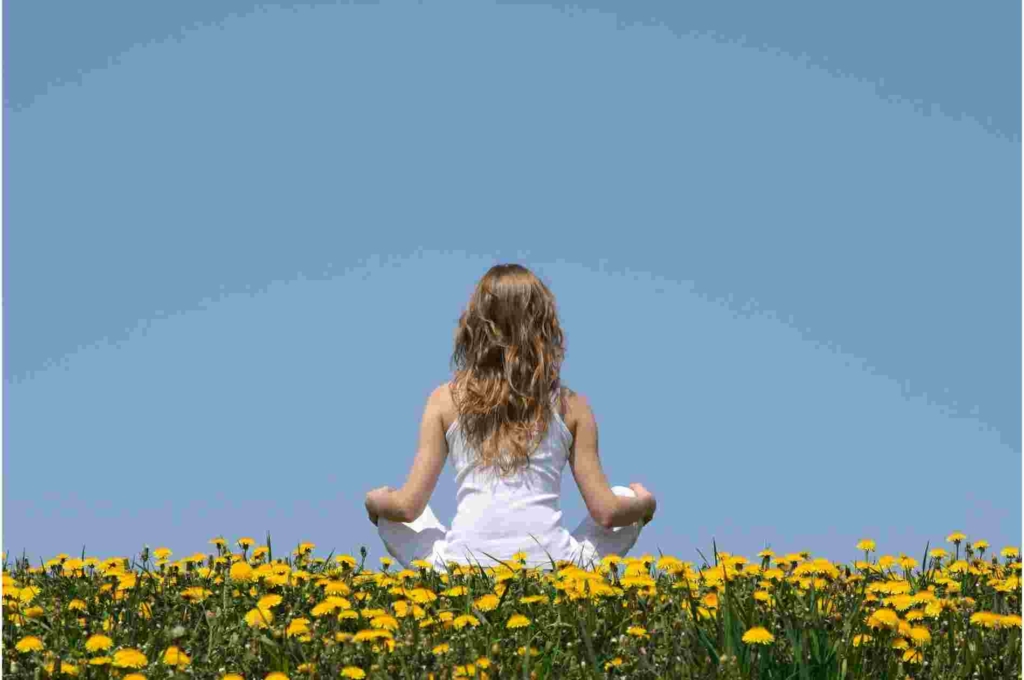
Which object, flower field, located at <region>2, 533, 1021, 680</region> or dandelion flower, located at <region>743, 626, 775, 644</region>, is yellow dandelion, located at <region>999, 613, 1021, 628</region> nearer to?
flower field, located at <region>2, 533, 1021, 680</region>

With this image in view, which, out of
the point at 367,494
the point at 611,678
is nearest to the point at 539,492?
the point at 367,494

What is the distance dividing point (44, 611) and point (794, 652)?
3.04 metres

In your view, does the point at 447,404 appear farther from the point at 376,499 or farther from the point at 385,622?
the point at 385,622

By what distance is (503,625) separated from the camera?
5.10m

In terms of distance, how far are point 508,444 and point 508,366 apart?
1.49 feet

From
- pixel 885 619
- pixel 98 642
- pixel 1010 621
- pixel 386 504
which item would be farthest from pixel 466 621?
pixel 386 504

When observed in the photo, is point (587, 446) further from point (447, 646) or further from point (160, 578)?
point (447, 646)

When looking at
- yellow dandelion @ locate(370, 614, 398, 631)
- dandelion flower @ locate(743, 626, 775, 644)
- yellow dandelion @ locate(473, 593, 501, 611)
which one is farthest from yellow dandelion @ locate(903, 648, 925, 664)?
yellow dandelion @ locate(370, 614, 398, 631)

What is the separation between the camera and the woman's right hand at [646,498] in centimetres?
720

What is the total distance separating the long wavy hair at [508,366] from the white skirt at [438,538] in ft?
1.76

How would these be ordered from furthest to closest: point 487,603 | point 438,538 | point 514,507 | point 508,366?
point 438,538 → point 514,507 → point 508,366 → point 487,603

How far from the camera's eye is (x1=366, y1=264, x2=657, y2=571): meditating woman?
7.10 metres

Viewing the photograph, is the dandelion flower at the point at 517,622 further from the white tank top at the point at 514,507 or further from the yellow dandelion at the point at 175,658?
the white tank top at the point at 514,507

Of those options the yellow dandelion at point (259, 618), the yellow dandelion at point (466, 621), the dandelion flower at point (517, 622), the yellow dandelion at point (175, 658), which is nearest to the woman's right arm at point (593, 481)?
the yellow dandelion at point (466, 621)
